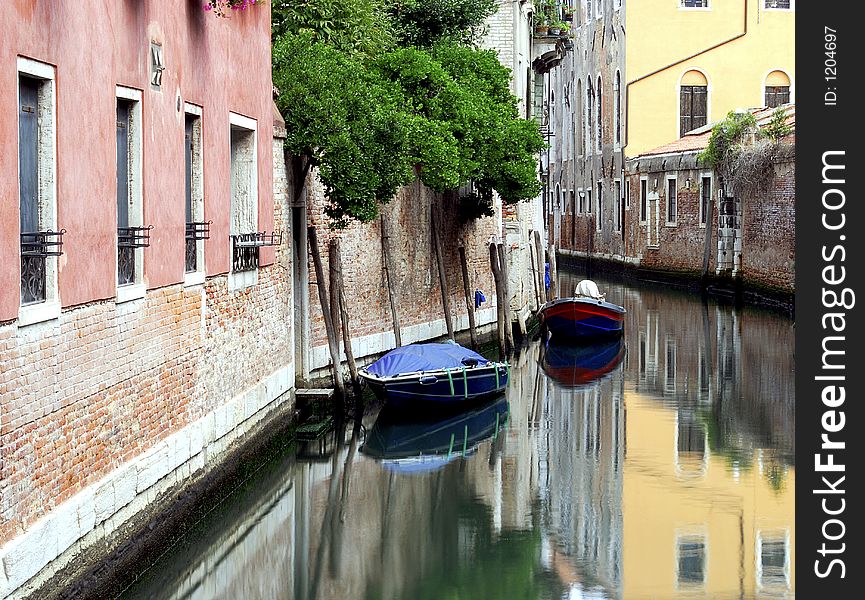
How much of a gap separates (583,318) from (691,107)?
1637 cm

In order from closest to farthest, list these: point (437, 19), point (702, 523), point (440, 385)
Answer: point (702, 523) → point (440, 385) → point (437, 19)

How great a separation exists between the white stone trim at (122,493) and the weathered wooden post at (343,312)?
2521 millimetres

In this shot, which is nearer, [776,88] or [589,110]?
[776,88]

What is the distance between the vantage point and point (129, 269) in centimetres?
844

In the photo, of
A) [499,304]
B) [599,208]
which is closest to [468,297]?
[499,304]

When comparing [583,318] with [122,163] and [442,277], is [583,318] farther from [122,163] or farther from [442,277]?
[122,163]

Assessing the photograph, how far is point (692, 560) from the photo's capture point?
936 centimetres

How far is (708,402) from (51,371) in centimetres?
1105

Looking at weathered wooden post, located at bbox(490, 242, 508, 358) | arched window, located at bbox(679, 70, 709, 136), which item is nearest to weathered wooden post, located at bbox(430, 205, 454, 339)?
weathered wooden post, located at bbox(490, 242, 508, 358)

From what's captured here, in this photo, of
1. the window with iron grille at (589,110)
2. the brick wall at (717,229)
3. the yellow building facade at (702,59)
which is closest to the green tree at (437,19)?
the brick wall at (717,229)

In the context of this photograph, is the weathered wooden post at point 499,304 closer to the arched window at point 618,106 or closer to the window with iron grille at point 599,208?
the arched window at point 618,106

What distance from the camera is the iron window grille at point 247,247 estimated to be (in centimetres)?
1130

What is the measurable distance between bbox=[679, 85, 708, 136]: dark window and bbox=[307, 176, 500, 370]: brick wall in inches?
616

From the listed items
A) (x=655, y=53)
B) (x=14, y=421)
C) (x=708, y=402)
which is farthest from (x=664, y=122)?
(x=14, y=421)
